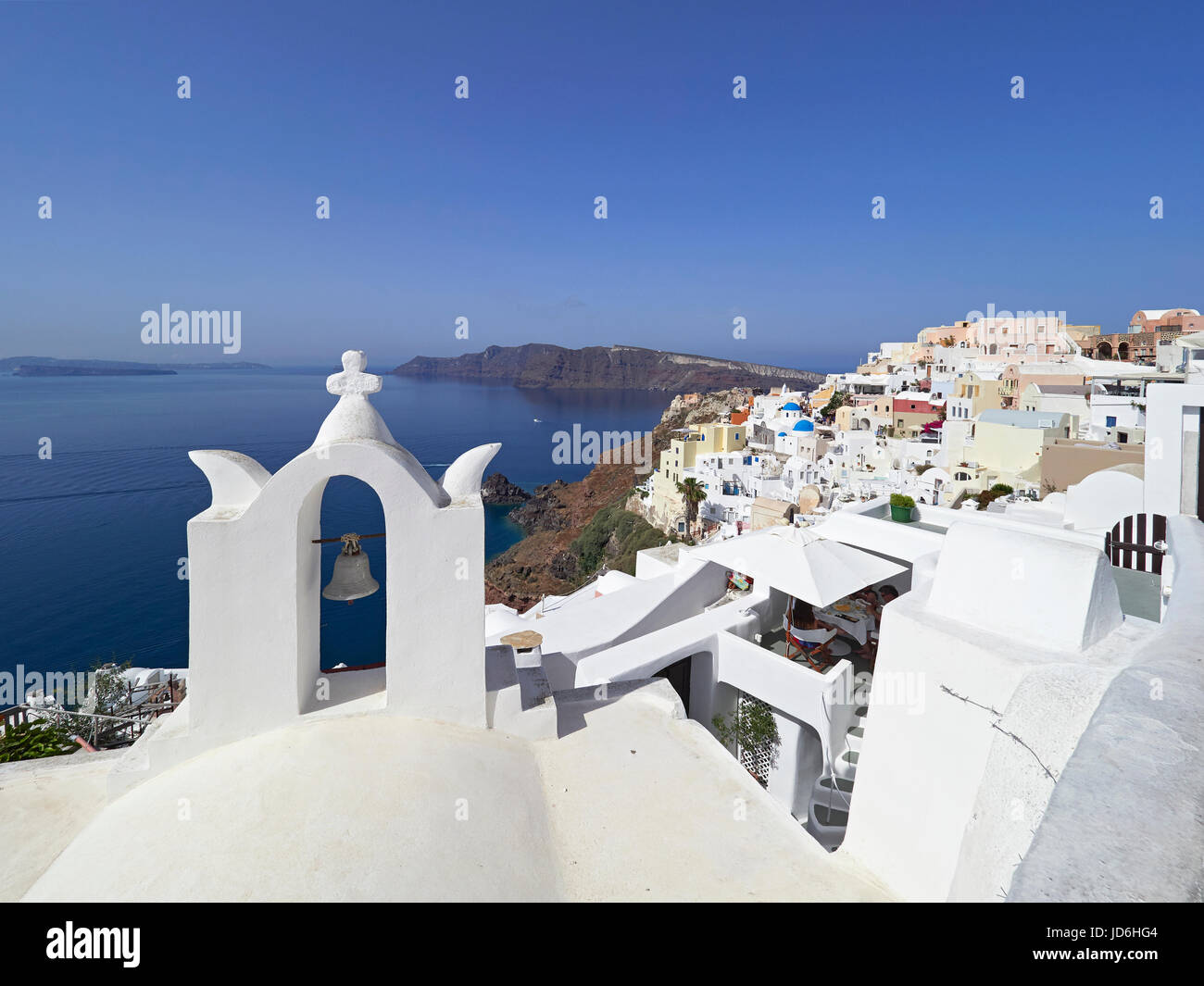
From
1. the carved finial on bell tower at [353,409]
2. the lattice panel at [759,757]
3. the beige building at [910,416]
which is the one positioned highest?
the beige building at [910,416]

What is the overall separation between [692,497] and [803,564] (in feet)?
93.9

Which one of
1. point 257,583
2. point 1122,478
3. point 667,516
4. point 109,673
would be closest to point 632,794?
point 257,583

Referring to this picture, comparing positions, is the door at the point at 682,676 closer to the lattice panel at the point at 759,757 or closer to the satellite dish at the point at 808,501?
the lattice panel at the point at 759,757

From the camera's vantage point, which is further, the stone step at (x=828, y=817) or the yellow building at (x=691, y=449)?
the yellow building at (x=691, y=449)

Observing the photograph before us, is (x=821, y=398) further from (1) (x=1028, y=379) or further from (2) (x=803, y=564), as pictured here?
(2) (x=803, y=564)

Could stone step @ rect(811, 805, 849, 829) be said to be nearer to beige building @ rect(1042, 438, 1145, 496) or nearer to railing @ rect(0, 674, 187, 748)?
railing @ rect(0, 674, 187, 748)

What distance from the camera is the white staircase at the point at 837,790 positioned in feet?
25.4

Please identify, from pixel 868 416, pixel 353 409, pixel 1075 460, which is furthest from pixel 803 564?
pixel 868 416

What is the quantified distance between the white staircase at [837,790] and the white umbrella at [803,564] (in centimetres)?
167

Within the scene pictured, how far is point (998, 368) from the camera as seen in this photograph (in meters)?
41.7

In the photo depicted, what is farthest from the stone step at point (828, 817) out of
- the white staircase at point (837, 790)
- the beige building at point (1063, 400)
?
the beige building at point (1063, 400)
